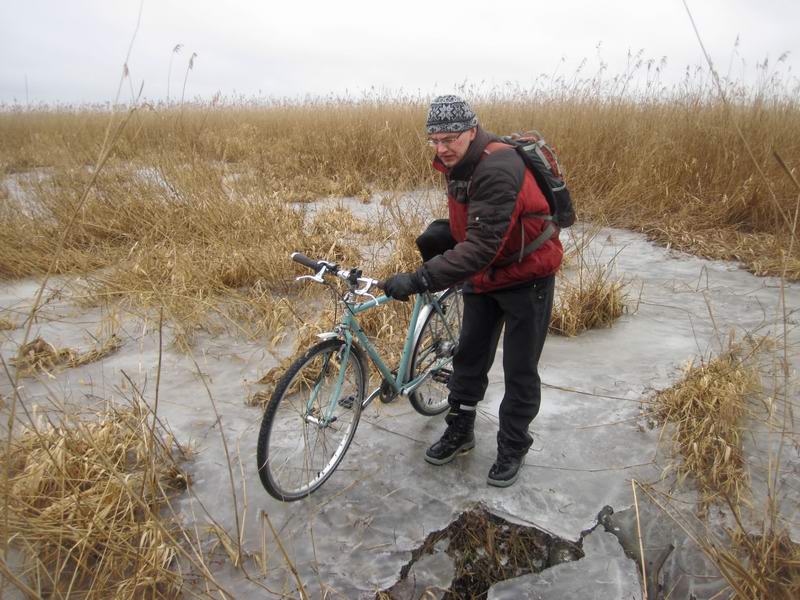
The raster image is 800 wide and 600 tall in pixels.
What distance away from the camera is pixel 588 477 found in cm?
255

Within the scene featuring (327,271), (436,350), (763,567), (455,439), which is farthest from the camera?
(436,350)

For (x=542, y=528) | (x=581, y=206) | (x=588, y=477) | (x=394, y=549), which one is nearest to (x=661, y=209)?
(x=581, y=206)

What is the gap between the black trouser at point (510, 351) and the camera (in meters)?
2.36

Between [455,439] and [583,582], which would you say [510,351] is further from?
[583,582]

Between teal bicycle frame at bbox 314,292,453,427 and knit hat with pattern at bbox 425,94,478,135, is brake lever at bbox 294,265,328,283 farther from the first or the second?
knit hat with pattern at bbox 425,94,478,135

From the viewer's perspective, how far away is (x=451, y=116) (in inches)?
82.1

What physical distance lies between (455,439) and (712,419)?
127 centimetres

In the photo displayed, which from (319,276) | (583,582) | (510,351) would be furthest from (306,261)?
(583,582)

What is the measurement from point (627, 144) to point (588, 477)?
5.78 m

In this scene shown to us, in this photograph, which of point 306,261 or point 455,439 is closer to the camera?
point 306,261

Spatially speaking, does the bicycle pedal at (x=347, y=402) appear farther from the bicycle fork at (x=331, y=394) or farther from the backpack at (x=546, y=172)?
the backpack at (x=546, y=172)

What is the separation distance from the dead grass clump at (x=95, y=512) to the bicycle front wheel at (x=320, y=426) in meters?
0.48

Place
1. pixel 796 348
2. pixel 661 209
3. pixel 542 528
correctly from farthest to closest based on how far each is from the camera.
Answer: pixel 661 209, pixel 796 348, pixel 542 528

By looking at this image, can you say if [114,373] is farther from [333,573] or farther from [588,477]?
[588,477]
